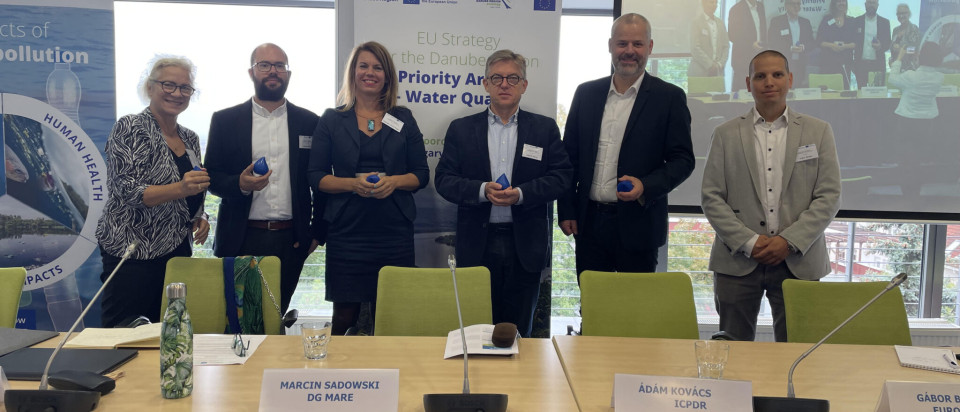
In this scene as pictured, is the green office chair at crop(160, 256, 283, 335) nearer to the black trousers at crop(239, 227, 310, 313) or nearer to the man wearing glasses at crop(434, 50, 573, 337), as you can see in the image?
the black trousers at crop(239, 227, 310, 313)

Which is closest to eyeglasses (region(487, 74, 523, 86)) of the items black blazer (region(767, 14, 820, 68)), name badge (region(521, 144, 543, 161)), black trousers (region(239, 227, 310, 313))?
name badge (region(521, 144, 543, 161))

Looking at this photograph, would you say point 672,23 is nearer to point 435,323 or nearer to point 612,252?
point 612,252

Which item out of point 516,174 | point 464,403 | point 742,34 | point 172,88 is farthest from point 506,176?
point 464,403

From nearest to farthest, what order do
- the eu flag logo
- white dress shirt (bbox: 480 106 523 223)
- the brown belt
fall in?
the brown belt → white dress shirt (bbox: 480 106 523 223) → the eu flag logo

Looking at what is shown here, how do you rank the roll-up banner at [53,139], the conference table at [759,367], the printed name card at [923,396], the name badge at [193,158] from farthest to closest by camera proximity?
1. the roll-up banner at [53,139]
2. the name badge at [193,158]
3. the conference table at [759,367]
4. the printed name card at [923,396]

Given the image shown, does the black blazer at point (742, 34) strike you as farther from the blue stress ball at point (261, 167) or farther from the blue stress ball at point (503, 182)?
the blue stress ball at point (261, 167)

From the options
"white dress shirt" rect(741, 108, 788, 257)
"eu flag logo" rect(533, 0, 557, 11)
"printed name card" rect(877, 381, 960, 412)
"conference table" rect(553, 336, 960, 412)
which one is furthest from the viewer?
"eu flag logo" rect(533, 0, 557, 11)

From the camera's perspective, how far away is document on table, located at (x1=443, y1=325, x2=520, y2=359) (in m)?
2.11

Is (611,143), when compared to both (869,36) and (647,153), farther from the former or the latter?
(869,36)

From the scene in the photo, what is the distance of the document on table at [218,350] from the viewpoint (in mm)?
2027

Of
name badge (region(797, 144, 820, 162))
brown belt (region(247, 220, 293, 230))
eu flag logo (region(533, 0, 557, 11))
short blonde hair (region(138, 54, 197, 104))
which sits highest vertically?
eu flag logo (region(533, 0, 557, 11))

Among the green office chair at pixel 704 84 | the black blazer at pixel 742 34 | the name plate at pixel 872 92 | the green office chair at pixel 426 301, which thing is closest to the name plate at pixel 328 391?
the green office chair at pixel 426 301

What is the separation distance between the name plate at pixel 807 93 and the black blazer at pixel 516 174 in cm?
170

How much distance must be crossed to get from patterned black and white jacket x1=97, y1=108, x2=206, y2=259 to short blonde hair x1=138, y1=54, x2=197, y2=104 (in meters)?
0.17
